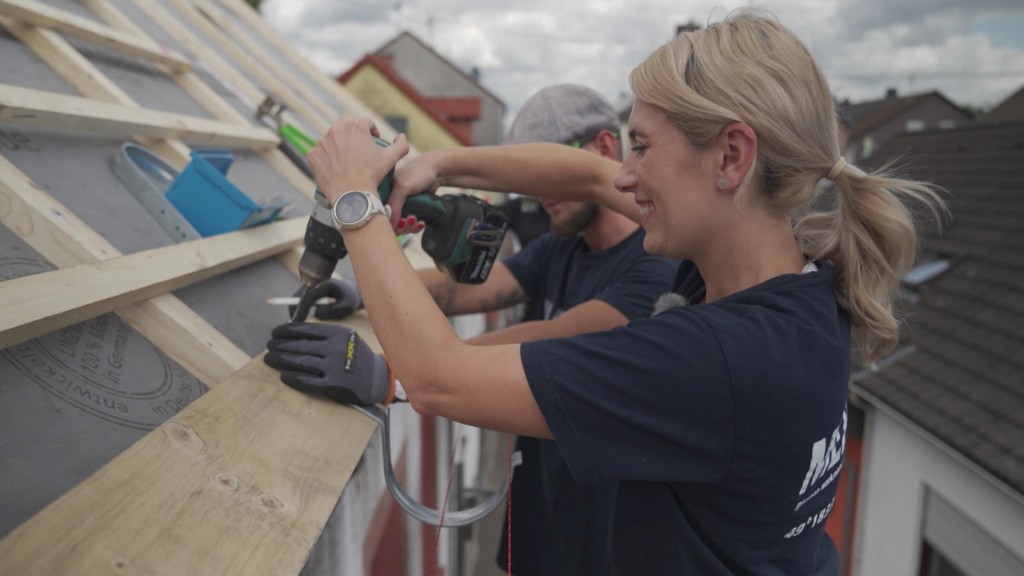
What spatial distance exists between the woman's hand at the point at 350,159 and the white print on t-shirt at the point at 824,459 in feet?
3.45

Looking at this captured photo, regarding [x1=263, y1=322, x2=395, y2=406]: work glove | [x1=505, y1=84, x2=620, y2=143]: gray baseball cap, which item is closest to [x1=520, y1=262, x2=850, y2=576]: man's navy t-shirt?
[x1=263, y1=322, x2=395, y2=406]: work glove

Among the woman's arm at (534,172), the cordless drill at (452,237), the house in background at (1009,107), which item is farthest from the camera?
the house in background at (1009,107)

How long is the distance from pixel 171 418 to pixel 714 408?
1.04 meters

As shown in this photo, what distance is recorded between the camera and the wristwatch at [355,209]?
61.6 inches

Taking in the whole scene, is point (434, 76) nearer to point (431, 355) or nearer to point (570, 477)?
point (570, 477)

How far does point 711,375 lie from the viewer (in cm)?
130

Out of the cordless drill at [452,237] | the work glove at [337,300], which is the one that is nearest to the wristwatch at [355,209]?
the cordless drill at [452,237]

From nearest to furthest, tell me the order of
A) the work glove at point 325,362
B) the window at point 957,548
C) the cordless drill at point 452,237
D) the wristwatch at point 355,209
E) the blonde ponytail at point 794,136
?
the blonde ponytail at point 794,136
the wristwatch at point 355,209
the work glove at point 325,362
the cordless drill at point 452,237
the window at point 957,548

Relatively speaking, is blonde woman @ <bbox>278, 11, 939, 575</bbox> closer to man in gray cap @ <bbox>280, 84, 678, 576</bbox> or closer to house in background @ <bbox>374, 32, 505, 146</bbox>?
man in gray cap @ <bbox>280, 84, 678, 576</bbox>

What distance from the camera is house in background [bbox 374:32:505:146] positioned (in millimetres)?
32875

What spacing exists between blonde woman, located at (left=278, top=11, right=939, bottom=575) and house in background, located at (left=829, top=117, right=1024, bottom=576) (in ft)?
14.5

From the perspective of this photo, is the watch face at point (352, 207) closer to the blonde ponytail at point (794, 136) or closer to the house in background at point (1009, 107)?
the blonde ponytail at point (794, 136)

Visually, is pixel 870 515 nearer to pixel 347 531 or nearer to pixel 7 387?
pixel 347 531

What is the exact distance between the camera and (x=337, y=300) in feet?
7.82
